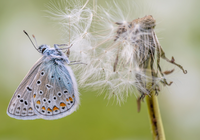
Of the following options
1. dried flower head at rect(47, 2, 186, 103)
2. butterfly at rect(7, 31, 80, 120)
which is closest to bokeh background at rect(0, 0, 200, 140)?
butterfly at rect(7, 31, 80, 120)

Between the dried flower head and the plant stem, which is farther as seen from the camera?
the dried flower head

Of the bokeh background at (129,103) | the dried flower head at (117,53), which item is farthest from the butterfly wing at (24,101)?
the bokeh background at (129,103)

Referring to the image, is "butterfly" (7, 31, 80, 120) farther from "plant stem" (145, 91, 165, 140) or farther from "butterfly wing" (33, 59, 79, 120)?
"plant stem" (145, 91, 165, 140)

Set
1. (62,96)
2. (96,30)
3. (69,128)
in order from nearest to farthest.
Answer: (96,30)
(62,96)
(69,128)

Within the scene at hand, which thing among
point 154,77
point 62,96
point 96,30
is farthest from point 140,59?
point 62,96

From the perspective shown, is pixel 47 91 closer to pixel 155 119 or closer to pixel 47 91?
pixel 47 91

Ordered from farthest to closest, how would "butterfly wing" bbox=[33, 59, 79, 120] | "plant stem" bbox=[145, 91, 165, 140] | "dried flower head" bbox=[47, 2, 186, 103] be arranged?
"butterfly wing" bbox=[33, 59, 79, 120] < "dried flower head" bbox=[47, 2, 186, 103] < "plant stem" bbox=[145, 91, 165, 140]

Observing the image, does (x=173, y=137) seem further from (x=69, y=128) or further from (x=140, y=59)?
(x=140, y=59)

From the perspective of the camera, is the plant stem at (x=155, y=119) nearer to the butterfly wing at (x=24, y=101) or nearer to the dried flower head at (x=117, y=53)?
the dried flower head at (x=117, y=53)
